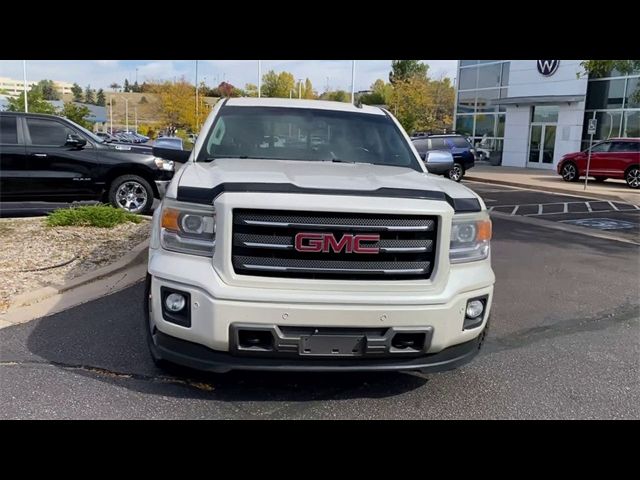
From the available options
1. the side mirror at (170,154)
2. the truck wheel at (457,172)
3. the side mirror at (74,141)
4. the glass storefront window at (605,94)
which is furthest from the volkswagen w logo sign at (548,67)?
the side mirror at (170,154)

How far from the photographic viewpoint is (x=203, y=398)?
3357mm

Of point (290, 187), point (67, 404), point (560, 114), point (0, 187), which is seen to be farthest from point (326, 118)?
point (560, 114)

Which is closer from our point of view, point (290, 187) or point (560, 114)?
point (290, 187)

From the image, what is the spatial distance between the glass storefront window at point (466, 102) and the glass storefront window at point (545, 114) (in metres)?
5.05

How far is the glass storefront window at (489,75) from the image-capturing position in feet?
104

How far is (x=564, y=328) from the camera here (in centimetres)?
496

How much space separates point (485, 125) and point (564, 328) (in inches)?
1202

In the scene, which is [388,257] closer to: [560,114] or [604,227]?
[604,227]

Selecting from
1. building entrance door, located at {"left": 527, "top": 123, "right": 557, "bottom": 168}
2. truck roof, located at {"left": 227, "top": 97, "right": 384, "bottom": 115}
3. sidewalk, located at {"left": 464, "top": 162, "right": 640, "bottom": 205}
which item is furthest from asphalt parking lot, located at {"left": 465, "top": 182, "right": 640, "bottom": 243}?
building entrance door, located at {"left": 527, "top": 123, "right": 557, "bottom": 168}

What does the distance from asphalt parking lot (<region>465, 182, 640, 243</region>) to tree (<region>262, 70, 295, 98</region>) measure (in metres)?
56.7

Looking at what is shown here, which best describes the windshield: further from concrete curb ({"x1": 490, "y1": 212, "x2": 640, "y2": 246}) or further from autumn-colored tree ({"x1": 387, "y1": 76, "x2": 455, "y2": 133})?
autumn-colored tree ({"x1": 387, "y1": 76, "x2": 455, "y2": 133})

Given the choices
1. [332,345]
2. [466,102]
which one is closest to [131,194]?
[332,345]

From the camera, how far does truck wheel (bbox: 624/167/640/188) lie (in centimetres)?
1959

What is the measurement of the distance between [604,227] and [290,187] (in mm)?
10391
